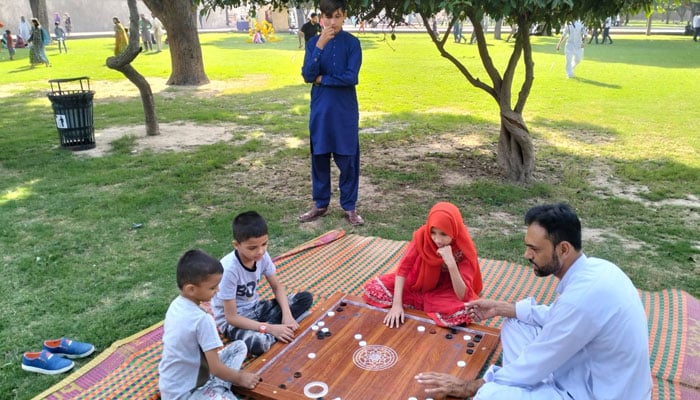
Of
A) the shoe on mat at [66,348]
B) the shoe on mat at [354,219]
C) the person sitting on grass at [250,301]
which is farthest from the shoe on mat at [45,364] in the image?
the shoe on mat at [354,219]

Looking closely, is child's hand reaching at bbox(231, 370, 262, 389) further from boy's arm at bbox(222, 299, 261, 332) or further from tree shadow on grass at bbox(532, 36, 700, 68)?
tree shadow on grass at bbox(532, 36, 700, 68)

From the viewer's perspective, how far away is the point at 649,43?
28.3 m

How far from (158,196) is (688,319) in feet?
17.8

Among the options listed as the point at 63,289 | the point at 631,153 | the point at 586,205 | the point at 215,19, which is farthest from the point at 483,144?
the point at 215,19

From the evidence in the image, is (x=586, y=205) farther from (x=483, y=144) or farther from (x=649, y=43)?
(x=649, y=43)

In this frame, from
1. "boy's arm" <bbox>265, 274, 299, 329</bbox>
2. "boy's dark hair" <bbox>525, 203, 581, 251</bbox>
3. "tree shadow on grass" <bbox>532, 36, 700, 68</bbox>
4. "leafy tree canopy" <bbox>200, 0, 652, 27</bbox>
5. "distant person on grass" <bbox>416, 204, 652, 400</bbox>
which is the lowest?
A: "boy's arm" <bbox>265, 274, 299, 329</bbox>

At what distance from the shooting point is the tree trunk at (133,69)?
29.2 feet

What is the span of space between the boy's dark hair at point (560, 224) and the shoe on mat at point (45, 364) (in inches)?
113

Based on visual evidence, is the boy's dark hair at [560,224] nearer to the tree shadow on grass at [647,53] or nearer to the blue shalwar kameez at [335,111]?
the blue shalwar kameez at [335,111]

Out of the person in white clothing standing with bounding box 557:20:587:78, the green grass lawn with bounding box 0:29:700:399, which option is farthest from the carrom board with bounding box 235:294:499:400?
the person in white clothing standing with bounding box 557:20:587:78

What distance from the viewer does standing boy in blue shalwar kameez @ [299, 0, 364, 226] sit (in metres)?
5.45

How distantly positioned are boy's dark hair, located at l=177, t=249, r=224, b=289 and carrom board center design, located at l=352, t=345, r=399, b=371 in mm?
985

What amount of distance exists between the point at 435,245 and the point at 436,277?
0.27 metres

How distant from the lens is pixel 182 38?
14.6 m
